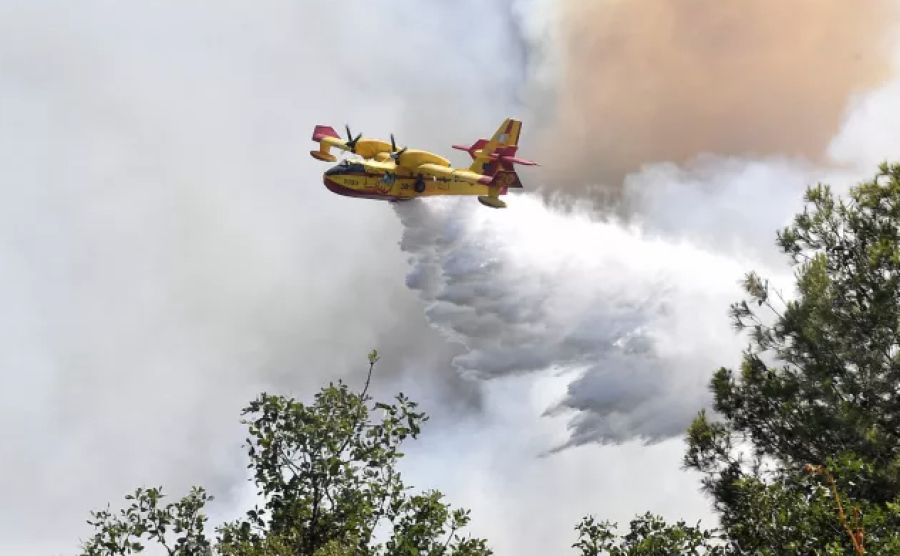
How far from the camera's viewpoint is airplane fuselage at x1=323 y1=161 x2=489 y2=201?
74.9 metres

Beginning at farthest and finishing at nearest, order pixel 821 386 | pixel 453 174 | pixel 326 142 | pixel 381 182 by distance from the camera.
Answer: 1. pixel 326 142
2. pixel 381 182
3. pixel 453 174
4. pixel 821 386

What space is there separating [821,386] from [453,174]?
44.2 metres

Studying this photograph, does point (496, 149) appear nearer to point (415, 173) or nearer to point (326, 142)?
point (415, 173)

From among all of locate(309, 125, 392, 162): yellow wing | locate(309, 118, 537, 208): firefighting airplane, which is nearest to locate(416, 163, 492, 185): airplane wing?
locate(309, 118, 537, 208): firefighting airplane

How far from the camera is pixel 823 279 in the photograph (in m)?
31.8

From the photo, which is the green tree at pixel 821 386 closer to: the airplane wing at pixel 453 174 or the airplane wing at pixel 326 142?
the airplane wing at pixel 453 174

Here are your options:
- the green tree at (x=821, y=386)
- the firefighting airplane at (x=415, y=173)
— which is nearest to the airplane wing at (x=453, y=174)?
the firefighting airplane at (x=415, y=173)

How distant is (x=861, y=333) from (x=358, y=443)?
1696 centimetres

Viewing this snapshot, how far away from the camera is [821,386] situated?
31.2m

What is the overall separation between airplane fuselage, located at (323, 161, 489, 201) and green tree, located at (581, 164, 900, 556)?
137 ft

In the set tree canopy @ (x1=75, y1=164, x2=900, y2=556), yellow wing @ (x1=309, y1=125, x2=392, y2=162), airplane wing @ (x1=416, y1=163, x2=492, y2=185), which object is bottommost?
tree canopy @ (x1=75, y1=164, x2=900, y2=556)

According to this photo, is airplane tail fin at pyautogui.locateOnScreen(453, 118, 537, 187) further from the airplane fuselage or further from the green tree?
the green tree

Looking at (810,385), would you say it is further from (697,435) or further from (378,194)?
(378,194)

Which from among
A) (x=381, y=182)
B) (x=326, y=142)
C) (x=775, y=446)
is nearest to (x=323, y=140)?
(x=326, y=142)
